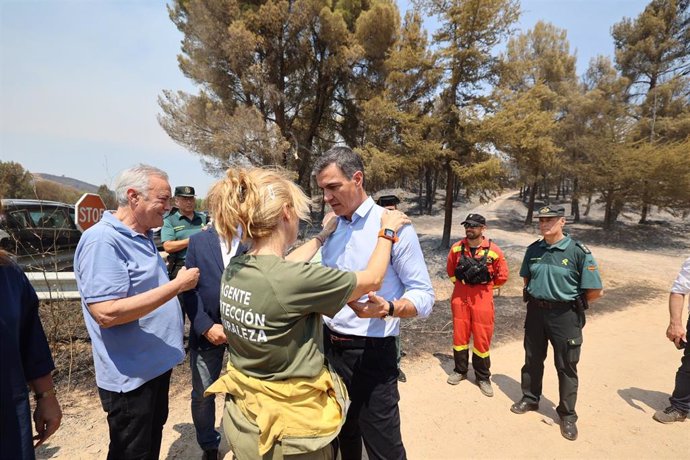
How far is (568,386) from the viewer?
3.03 metres

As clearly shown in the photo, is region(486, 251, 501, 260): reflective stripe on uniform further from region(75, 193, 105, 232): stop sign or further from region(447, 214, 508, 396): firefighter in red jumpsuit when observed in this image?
region(75, 193, 105, 232): stop sign

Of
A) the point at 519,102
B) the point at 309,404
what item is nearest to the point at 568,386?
the point at 309,404

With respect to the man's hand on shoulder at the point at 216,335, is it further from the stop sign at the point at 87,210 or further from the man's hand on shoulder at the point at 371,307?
the stop sign at the point at 87,210

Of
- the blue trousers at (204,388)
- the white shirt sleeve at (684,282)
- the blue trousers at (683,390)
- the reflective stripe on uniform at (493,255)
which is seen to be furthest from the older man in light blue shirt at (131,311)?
the blue trousers at (683,390)

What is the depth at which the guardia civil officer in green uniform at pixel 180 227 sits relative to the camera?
386 cm

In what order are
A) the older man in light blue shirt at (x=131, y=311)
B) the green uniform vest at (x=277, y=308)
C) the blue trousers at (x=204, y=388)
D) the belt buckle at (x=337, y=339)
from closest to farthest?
the green uniform vest at (x=277, y=308)
the older man in light blue shirt at (x=131, y=311)
the belt buckle at (x=337, y=339)
the blue trousers at (x=204, y=388)

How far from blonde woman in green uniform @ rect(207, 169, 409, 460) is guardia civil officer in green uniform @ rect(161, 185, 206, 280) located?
2800 millimetres

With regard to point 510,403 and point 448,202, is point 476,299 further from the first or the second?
point 448,202

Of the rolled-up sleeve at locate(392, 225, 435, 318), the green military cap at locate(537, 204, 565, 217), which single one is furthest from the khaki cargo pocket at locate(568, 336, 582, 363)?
the rolled-up sleeve at locate(392, 225, 435, 318)

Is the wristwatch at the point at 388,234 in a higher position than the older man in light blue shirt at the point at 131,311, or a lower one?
higher

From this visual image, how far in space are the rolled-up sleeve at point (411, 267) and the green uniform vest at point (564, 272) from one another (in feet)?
6.03

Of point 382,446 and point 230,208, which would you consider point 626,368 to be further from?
point 230,208

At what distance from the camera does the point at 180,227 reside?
13.1 feet

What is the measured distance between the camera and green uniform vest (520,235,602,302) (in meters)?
2.96
